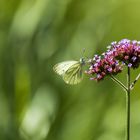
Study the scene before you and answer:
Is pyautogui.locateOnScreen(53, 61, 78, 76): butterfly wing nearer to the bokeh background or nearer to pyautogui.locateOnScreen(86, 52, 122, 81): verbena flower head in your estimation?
pyautogui.locateOnScreen(86, 52, 122, 81): verbena flower head

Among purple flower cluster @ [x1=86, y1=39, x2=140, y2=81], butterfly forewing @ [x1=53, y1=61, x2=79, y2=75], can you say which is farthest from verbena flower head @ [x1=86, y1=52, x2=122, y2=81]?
butterfly forewing @ [x1=53, y1=61, x2=79, y2=75]

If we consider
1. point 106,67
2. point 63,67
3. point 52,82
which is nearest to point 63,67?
point 63,67

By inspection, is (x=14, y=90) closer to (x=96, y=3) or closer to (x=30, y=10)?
(x=30, y=10)

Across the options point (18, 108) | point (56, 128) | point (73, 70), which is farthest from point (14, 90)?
point (73, 70)

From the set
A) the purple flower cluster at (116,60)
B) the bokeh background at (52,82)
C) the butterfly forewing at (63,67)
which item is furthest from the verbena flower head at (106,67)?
the bokeh background at (52,82)

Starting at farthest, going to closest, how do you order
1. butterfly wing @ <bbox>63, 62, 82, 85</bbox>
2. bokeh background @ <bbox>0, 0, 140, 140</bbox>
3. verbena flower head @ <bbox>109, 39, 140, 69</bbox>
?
1. bokeh background @ <bbox>0, 0, 140, 140</bbox>
2. butterfly wing @ <bbox>63, 62, 82, 85</bbox>
3. verbena flower head @ <bbox>109, 39, 140, 69</bbox>

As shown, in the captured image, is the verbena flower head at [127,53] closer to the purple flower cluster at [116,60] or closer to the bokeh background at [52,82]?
the purple flower cluster at [116,60]
